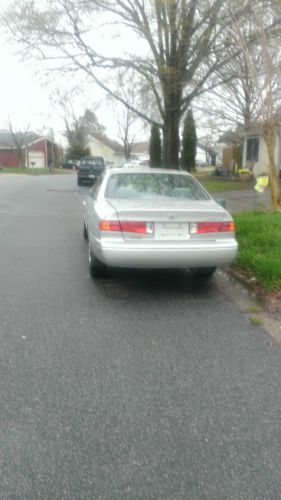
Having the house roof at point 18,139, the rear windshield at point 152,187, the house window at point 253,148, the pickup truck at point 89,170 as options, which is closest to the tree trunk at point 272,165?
the rear windshield at point 152,187

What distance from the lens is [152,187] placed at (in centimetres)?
568

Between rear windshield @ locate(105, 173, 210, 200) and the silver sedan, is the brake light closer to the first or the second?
the silver sedan

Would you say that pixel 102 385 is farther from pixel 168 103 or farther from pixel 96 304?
pixel 168 103

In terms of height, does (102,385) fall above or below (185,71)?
below

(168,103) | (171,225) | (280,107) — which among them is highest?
(168,103)

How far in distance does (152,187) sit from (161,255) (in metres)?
1.33

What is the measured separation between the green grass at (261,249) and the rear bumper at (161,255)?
2.53 feet

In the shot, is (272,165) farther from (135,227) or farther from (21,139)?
(21,139)

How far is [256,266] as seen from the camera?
218 inches

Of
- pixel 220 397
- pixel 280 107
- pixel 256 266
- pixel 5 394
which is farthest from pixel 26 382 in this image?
pixel 280 107

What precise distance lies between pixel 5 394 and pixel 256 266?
11.9ft

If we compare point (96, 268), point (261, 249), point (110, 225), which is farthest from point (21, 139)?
point (110, 225)

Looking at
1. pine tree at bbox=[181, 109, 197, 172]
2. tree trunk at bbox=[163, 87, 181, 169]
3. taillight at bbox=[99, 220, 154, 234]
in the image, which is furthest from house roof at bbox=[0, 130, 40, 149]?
taillight at bbox=[99, 220, 154, 234]

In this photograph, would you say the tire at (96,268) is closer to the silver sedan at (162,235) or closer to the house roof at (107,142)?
the silver sedan at (162,235)
